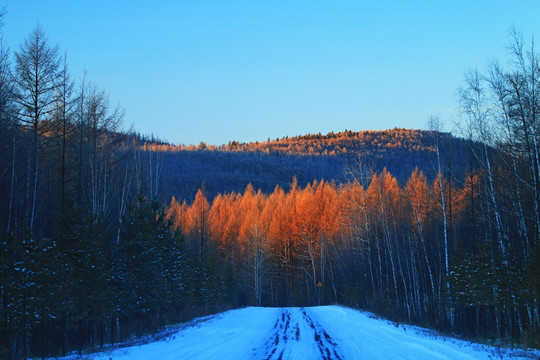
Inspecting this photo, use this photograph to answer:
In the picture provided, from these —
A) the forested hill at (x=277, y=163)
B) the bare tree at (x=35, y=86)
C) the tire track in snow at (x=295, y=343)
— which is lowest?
the tire track in snow at (x=295, y=343)

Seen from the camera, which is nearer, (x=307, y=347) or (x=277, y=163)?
(x=307, y=347)

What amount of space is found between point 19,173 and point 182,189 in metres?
105

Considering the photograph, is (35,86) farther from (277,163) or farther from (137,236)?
(277,163)

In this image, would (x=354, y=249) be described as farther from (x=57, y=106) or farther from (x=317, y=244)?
(x=57, y=106)

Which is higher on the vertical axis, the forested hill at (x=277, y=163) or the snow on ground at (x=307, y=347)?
the forested hill at (x=277, y=163)

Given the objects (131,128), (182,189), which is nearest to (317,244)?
(131,128)

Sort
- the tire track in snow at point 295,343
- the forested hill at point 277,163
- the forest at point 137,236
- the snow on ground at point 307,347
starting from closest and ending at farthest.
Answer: the snow on ground at point 307,347 < the tire track in snow at point 295,343 < the forest at point 137,236 < the forested hill at point 277,163

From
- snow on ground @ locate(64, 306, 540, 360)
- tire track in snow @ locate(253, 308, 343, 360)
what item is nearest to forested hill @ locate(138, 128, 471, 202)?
tire track in snow @ locate(253, 308, 343, 360)

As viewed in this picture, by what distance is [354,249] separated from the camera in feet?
154

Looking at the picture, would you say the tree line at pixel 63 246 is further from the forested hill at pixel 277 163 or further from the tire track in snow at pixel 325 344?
the forested hill at pixel 277 163

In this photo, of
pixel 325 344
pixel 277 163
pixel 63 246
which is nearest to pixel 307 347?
pixel 325 344

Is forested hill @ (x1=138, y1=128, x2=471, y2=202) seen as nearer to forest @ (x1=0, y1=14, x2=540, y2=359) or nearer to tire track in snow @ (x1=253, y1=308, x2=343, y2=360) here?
forest @ (x1=0, y1=14, x2=540, y2=359)

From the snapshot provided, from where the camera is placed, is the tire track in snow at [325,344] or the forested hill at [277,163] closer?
the tire track in snow at [325,344]

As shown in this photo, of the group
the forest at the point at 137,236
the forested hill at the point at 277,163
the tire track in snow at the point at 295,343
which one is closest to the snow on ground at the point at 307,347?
the tire track in snow at the point at 295,343
